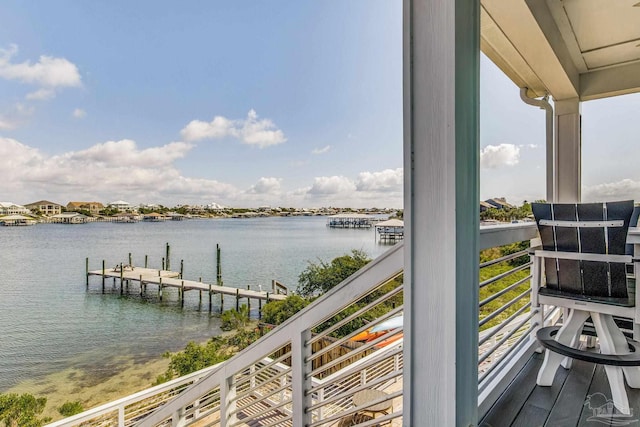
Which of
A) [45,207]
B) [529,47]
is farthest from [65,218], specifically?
[529,47]

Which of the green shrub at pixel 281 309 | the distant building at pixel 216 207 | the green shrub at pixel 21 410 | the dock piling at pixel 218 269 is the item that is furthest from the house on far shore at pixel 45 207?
the green shrub at pixel 281 309

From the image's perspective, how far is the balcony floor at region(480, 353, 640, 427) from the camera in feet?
3.21

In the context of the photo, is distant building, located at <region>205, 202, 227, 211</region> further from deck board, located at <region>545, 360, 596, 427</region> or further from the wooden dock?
deck board, located at <region>545, 360, 596, 427</region>

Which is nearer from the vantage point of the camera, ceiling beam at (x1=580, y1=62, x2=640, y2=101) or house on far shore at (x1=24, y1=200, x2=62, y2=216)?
ceiling beam at (x1=580, y1=62, x2=640, y2=101)

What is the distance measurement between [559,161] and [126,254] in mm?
17023

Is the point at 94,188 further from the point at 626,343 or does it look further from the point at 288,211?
the point at 626,343

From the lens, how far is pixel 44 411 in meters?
9.03

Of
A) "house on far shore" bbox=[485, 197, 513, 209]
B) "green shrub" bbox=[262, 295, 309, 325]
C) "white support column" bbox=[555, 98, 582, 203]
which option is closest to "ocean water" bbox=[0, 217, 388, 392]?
"green shrub" bbox=[262, 295, 309, 325]

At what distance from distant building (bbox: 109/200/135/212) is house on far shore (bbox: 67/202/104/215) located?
53 cm

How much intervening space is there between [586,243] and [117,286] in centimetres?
1673

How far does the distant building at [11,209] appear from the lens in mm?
11940

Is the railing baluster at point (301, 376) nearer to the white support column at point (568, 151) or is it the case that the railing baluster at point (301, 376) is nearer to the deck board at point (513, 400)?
the deck board at point (513, 400)

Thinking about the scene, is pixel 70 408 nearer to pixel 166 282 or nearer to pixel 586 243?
pixel 166 282

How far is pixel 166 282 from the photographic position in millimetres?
14117
